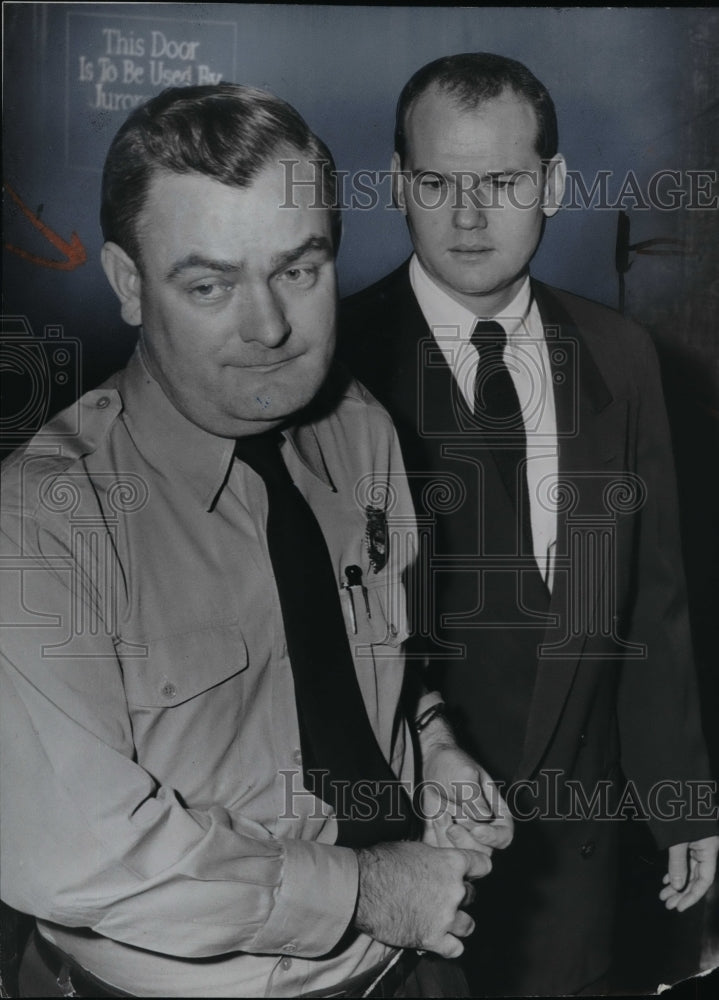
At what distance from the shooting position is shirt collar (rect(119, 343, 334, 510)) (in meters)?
1.98

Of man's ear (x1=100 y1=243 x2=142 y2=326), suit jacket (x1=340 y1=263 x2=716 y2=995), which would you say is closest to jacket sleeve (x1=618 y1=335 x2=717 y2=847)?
suit jacket (x1=340 y1=263 x2=716 y2=995)

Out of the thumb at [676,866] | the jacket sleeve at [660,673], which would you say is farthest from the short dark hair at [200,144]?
the thumb at [676,866]

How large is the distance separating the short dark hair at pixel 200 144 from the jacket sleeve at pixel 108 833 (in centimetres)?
58

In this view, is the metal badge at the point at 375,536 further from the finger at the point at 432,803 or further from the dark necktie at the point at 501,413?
the finger at the point at 432,803

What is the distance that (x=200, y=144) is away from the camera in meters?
1.94

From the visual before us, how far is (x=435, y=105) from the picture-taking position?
2.10 m

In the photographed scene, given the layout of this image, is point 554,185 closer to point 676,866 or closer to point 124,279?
point 124,279

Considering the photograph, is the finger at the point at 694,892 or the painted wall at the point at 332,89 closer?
the painted wall at the point at 332,89

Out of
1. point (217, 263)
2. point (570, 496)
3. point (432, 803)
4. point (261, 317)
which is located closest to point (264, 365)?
point (261, 317)

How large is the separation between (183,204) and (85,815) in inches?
40.4

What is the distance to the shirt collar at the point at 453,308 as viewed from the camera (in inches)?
84.4

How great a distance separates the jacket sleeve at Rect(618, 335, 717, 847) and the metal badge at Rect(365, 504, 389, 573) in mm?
521

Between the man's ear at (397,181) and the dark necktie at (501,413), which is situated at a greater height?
the man's ear at (397,181)

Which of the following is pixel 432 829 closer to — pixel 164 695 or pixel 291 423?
pixel 164 695
